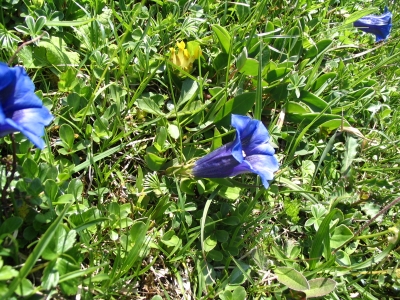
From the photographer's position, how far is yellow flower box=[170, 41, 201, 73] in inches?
81.7

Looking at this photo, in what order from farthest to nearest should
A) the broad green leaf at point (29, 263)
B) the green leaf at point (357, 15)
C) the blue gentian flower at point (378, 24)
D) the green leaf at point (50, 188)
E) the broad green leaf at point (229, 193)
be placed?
1. the blue gentian flower at point (378, 24)
2. the green leaf at point (357, 15)
3. the broad green leaf at point (229, 193)
4. the green leaf at point (50, 188)
5. the broad green leaf at point (29, 263)

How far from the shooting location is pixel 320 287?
1.80 meters

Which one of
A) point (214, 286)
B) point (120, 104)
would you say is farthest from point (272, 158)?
point (120, 104)

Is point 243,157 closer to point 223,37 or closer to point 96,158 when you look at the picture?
point 96,158

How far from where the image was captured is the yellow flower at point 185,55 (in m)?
2.07

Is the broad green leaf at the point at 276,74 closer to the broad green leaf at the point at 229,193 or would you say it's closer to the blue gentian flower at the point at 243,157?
the blue gentian flower at the point at 243,157

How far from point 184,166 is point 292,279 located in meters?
0.61

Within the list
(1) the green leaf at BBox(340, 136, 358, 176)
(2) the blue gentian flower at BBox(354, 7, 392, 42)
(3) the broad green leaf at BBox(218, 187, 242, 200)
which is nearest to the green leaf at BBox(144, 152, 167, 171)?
(3) the broad green leaf at BBox(218, 187, 242, 200)

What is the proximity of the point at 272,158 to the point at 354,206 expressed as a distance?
26.3 inches

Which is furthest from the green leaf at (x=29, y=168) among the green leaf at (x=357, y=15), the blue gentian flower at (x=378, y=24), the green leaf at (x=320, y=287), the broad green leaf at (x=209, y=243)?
the blue gentian flower at (x=378, y=24)

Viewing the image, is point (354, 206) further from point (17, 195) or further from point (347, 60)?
point (17, 195)

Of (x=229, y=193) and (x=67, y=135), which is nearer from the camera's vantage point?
(x=67, y=135)

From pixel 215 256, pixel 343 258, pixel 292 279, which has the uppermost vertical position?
pixel 215 256

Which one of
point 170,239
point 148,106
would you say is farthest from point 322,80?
point 170,239
